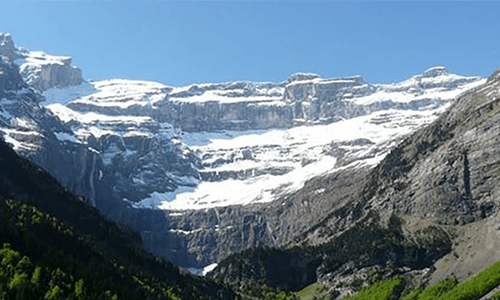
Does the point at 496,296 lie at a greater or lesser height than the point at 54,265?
lesser

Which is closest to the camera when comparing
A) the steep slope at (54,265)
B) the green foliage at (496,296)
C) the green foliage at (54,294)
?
the green foliage at (54,294)

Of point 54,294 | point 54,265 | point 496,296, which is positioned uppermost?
point 54,265

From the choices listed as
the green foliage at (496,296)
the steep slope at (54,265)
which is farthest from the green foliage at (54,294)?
the green foliage at (496,296)

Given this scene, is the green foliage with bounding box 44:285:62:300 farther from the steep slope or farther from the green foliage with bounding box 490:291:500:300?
the green foliage with bounding box 490:291:500:300

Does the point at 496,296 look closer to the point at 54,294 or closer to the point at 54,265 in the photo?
the point at 54,265

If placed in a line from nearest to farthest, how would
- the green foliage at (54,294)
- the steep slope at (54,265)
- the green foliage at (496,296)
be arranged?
the green foliage at (54,294) → the steep slope at (54,265) → the green foliage at (496,296)

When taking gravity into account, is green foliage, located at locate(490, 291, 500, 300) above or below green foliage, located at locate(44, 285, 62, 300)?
below

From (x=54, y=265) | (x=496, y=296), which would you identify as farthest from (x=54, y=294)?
(x=496, y=296)

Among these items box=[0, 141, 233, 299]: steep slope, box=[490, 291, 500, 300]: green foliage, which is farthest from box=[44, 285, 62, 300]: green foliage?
box=[490, 291, 500, 300]: green foliage

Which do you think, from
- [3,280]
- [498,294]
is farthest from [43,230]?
[498,294]

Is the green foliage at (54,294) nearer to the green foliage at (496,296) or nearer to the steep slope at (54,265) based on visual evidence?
the steep slope at (54,265)

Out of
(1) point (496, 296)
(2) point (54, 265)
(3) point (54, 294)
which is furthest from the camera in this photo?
(1) point (496, 296)

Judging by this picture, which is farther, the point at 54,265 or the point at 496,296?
the point at 496,296

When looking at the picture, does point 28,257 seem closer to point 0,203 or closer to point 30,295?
point 30,295
